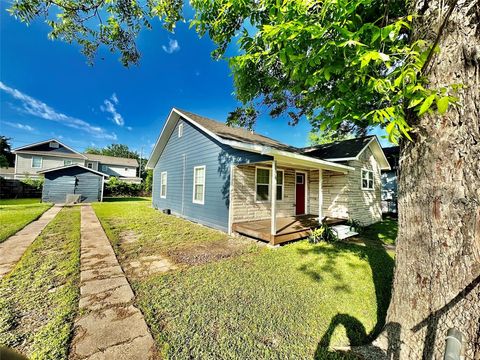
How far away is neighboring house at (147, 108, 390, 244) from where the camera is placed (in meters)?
7.23

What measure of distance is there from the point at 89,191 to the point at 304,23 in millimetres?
21927

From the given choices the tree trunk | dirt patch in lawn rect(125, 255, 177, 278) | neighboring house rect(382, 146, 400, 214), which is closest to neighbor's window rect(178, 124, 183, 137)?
dirt patch in lawn rect(125, 255, 177, 278)

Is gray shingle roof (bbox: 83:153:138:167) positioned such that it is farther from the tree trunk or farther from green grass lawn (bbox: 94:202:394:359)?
the tree trunk

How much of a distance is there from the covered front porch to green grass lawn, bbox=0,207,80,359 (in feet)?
15.0

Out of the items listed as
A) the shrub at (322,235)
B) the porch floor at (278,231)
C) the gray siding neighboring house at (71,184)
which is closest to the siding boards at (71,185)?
the gray siding neighboring house at (71,184)

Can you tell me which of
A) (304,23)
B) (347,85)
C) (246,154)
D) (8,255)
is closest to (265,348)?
(347,85)

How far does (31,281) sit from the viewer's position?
3578 millimetres

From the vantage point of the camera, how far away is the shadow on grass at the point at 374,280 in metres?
2.51

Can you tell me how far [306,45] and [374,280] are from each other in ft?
14.6

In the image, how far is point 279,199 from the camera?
9.27m

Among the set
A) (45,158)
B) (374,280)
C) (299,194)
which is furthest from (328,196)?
(45,158)

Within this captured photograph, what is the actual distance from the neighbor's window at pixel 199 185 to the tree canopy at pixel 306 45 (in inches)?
159

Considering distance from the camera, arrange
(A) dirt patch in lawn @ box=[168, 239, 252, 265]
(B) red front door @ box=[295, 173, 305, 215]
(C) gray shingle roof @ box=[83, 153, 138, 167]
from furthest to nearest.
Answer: (C) gray shingle roof @ box=[83, 153, 138, 167], (B) red front door @ box=[295, 173, 305, 215], (A) dirt patch in lawn @ box=[168, 239, 252, 265]

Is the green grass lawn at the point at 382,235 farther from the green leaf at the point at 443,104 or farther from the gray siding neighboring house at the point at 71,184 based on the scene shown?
the gray siding neighboring house at the point at 71,184
